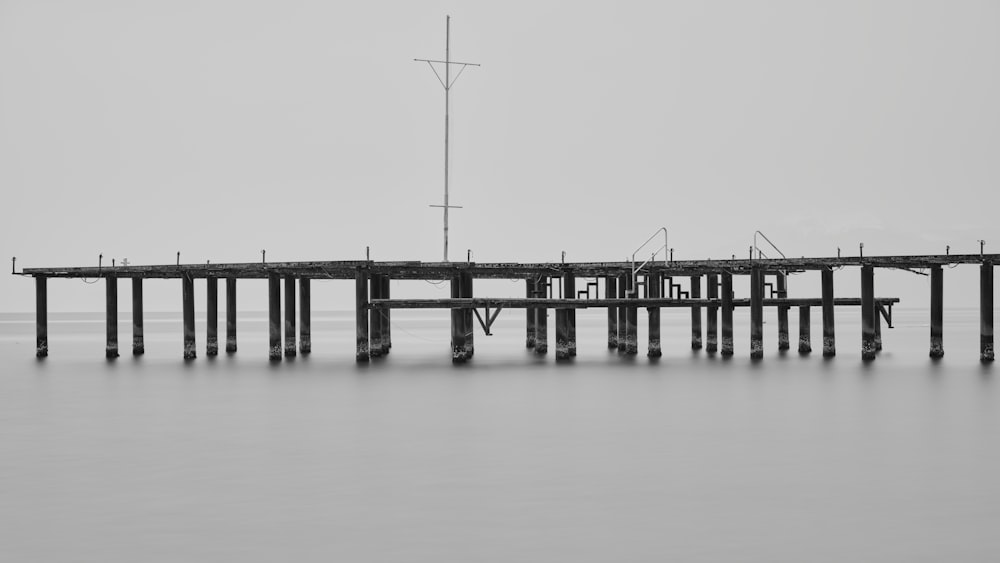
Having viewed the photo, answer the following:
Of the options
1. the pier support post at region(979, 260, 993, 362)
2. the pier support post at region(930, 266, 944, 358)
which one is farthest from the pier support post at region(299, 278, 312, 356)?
the pier support post at region(979, 260, 993, 362)

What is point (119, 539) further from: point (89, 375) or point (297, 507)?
point (89, 375)

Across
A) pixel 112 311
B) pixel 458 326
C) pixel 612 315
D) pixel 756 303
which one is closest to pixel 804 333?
pixel 612 315

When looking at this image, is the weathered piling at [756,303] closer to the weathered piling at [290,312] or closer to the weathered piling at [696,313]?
the weathered piling at [696,313]

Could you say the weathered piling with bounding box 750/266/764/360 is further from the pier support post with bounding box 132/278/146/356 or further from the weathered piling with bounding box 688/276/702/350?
the pier support post with bounding box 132/278/146/356

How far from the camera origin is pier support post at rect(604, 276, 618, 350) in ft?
163

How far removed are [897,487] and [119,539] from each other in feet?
39.4

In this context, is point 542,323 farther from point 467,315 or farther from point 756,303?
point 756,303

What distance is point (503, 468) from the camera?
820 inches

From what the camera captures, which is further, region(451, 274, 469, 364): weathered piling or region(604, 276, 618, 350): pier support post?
region(604, 276, 618, 350): pier support post

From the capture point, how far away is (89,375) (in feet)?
136

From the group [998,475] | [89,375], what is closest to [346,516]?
[998,475]

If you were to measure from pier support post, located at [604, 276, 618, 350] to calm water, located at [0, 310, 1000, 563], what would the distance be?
10.6 metres

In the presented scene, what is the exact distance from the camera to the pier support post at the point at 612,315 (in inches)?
1950

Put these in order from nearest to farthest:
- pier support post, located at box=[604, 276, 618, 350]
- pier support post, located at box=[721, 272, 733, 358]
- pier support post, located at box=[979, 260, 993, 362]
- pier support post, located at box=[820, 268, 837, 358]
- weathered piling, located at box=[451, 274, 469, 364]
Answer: pier support post, located at box=[979, 260, 993, 362] < weathered piling, located at box=[451, 274, 469, 364] < pier support post, located at box=[820, 268, 837, 358] < pier support post, located at box=[721, 272, 733, 358] < pier support post, located at box=[604, 276, 618, 350]
